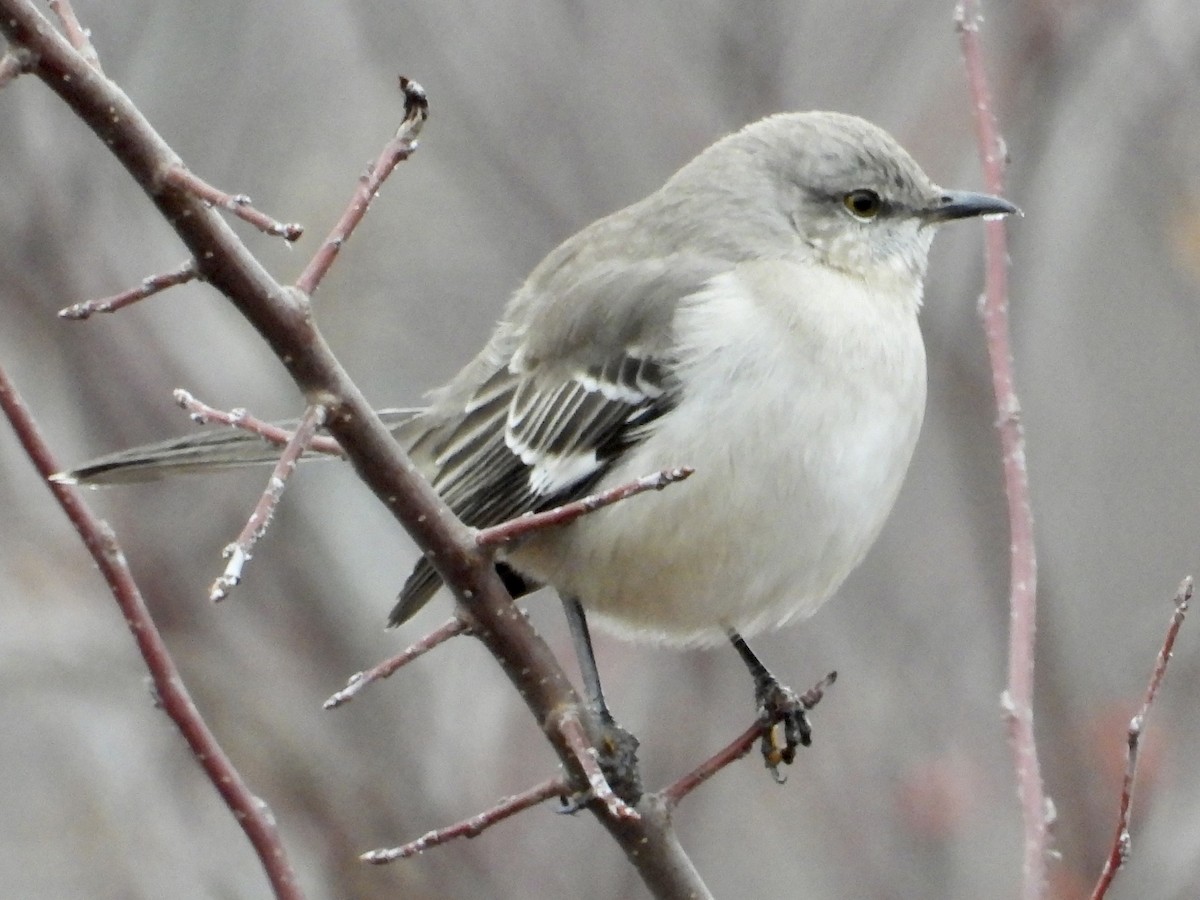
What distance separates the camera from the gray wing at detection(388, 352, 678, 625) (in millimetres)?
3650

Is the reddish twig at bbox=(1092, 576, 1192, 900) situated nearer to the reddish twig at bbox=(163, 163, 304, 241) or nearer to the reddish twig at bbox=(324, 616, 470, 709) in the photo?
the reddish twig at bbox=(324, 616, 470, 709)

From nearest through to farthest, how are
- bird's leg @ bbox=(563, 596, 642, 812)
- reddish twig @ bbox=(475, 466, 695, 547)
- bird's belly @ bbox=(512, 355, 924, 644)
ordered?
reddish twig @ bbox=(475, 466, 695, 547), bird's leg @ bbox=(563, 596, 642, 812), bird's belly @ bbox=(512, 355, 924, 644)

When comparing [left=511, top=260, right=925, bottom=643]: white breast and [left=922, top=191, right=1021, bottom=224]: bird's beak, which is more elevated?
[left=922, top=191, right=1021, bottom=224]: bird's beak

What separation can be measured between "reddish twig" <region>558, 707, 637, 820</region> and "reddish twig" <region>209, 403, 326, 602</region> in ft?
2.03

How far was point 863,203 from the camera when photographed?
395cm

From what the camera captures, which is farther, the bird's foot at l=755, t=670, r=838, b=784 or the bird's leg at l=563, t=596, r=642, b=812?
the bird's foot at l=755, t=670, r=838, b=784

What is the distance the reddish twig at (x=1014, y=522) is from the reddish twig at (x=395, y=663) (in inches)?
34.9

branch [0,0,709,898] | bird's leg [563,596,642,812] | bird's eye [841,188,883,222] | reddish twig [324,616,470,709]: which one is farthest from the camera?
bird's eye [841,188,883,222]

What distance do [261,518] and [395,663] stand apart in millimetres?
597

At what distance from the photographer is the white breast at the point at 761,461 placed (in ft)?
11.3

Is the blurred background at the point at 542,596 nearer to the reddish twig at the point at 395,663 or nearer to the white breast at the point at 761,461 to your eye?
the white breast at the point at 761,461

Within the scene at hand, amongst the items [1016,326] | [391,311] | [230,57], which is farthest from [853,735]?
[230,57]

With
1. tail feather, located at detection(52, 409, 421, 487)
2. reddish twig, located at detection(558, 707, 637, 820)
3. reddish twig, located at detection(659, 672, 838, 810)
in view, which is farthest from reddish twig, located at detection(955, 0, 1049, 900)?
tail feather, located at detection(52, 409, 421, 487)

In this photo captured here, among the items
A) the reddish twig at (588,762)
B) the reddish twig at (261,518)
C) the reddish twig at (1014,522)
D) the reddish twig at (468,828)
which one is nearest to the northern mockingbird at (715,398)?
the reddish twig at (1014,522)
